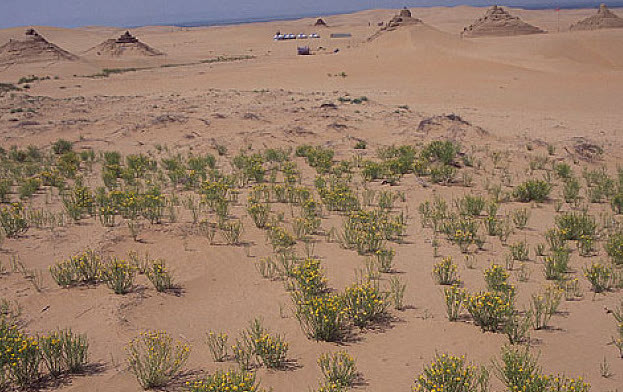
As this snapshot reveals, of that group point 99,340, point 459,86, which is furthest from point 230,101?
point 99,340

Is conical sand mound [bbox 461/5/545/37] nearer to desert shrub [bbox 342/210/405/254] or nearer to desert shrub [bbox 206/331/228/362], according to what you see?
desert shrub [bbox 342/210/405/254]

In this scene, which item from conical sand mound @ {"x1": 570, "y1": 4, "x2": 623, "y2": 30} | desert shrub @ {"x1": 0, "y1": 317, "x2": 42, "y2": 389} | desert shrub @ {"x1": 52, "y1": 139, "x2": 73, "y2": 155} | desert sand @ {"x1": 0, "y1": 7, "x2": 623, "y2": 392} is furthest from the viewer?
conical sand mound @ {"x1": 570, "y1": 4, "x2": 623, "y2": 30}

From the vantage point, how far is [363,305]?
17.6 feet

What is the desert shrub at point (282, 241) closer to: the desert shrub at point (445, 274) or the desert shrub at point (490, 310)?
the desert shrub at point (445, 274)

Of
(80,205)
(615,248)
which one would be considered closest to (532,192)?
(615,248)

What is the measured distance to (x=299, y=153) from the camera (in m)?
12.6

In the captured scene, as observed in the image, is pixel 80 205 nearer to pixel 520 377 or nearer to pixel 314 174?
pixel 314 174

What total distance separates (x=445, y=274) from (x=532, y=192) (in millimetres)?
4035

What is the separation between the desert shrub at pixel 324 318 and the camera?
16.3ft

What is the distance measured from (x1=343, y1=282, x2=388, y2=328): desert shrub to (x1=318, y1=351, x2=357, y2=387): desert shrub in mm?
770

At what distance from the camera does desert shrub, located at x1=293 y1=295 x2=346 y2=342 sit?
498 cm

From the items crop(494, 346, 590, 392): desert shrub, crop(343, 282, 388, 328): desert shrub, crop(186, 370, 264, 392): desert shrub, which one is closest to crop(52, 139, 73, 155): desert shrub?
crop(343, 282, 388, 328): desert shrub

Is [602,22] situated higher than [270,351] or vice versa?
[602,22]

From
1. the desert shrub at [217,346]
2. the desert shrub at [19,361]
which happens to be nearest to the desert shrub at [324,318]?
the desert shrub at [217,346]
